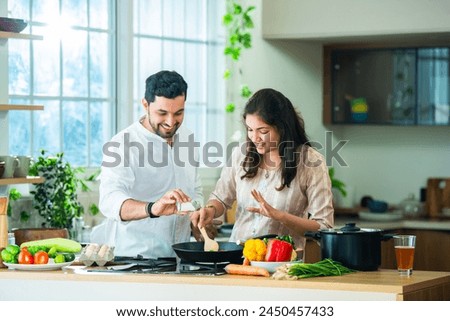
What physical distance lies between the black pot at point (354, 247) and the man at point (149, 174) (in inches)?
30.4

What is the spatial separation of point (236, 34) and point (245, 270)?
3458 mm

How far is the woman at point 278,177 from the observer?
478 cm

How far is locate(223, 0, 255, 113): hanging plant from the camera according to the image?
24.0ft

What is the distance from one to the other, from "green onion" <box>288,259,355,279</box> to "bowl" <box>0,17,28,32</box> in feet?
7.75

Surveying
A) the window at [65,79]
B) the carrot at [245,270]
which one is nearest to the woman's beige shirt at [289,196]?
the carrot at [245,270]

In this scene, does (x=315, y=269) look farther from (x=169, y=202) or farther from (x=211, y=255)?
(x=169, y=202)

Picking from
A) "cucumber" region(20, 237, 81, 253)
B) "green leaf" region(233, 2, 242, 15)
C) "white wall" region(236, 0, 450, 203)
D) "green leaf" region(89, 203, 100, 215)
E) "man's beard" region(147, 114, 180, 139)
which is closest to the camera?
"cucumber" region(20, 237, 81, 253)

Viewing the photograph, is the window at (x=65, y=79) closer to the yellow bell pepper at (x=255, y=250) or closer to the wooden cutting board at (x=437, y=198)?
the yellow bell pepper at (x=255, y=250)

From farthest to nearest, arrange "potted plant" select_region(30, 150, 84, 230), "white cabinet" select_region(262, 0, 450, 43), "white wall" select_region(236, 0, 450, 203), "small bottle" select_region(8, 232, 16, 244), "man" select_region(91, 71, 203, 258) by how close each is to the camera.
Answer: "white wall" select_region(236, 0, 450, 203) → "white cabinet" select_region(262, 0, 450, 43) → "potted plant" select_region(30, 150, 84, 230) → "small bottle" select_region(8, 232, 16, 244) → "man" select_region(91, 71, 203, 258)

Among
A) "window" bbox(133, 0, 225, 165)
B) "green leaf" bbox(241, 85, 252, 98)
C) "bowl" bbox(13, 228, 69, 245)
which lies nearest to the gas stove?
"bowl" bbox(13, 228, 69, 245)

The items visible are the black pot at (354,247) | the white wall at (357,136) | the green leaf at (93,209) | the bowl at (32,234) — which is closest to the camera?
the black pot at (354,247)

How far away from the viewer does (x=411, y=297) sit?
12.6 ft

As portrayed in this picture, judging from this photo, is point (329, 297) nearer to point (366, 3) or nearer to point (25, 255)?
point (25, 255)

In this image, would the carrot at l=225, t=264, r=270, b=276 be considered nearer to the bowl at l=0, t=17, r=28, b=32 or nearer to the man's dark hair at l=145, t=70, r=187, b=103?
the man's dark hair at l=145, t=70, r=187, b=103
